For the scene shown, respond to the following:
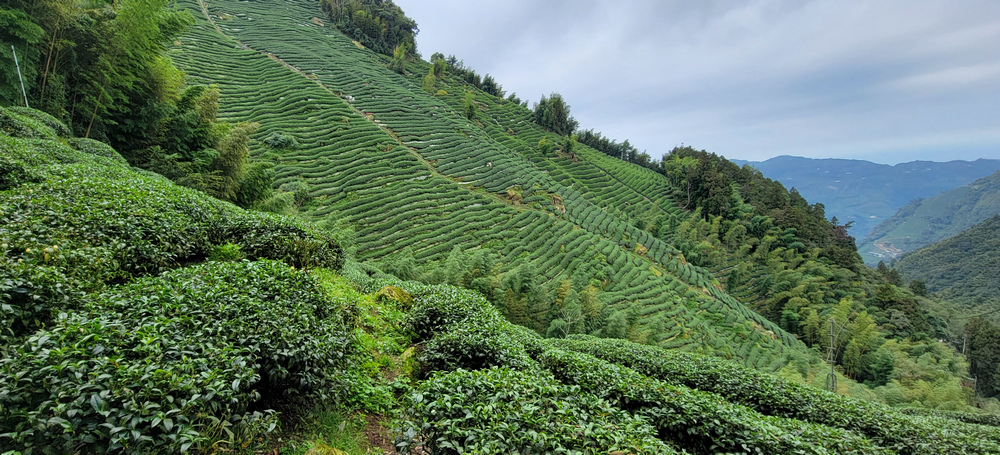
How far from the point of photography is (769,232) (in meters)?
60.8

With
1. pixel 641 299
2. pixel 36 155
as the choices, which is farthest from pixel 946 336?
pixel 36 155

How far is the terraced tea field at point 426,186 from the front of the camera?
98.8 feet

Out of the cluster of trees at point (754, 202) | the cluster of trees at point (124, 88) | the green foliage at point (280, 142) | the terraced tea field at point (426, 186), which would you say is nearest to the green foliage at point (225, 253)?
the cluster of trees at point (124, 88)

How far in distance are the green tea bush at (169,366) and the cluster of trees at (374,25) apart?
79.4 meters

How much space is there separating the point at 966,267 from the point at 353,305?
153 metres

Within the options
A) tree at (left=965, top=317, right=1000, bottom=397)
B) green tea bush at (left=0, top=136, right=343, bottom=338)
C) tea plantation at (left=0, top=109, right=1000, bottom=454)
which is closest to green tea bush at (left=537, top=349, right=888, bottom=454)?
tea plantation at (left=0, top=109, right=1000, bottom=454)

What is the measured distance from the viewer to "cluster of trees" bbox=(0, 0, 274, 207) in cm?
1355

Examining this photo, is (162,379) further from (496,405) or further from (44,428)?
(496,405)

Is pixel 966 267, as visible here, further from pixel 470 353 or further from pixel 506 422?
pixel 506 422

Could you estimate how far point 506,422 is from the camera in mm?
3889

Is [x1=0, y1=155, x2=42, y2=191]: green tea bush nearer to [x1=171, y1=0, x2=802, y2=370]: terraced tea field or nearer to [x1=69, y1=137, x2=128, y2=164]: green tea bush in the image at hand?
[x1=69, y1=137, x2=128, y2=164]: green tea bush

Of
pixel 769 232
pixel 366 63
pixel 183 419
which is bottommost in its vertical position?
pixel 183 419

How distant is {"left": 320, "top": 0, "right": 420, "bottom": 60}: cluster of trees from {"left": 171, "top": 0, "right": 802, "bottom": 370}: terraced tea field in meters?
16.1

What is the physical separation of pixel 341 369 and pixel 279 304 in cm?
128
